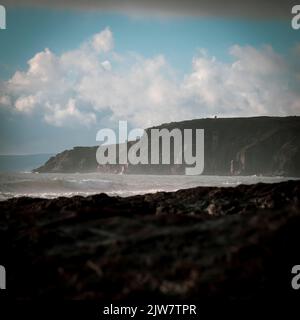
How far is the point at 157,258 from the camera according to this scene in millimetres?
2900

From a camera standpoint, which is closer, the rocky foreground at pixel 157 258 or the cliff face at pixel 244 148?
the rocky foreground at pixel 157 258

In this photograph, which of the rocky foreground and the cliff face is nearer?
the rocky foreground

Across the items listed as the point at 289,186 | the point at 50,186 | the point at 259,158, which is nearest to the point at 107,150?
the point at 259,158

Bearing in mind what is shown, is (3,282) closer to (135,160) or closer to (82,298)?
(82,298)

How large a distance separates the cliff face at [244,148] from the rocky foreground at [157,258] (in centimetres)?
12118

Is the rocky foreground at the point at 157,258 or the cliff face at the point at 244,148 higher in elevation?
the cliff face at the point at 244,148

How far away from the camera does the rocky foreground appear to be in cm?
269

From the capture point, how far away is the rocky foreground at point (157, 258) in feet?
8.84

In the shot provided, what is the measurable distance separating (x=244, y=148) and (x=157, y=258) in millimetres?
134738

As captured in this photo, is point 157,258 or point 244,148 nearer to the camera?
point 157,258

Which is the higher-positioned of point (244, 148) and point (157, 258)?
point (244, 148)

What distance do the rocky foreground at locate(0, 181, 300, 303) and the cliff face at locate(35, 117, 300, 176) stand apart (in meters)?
121

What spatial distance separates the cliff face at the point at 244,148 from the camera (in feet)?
410

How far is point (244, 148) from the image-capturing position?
133625 mm
